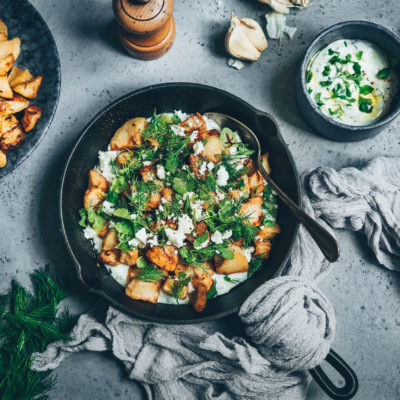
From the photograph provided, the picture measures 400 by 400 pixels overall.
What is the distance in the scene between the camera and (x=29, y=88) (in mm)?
1831

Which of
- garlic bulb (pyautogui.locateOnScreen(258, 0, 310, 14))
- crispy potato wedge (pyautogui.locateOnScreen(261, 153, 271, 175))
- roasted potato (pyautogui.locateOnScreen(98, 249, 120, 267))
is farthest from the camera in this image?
garlic bulb (pyautogui.locateOnScreen(258, 0, 310, 14))

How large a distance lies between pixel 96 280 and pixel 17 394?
710mm

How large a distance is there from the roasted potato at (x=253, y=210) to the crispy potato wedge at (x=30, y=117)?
100cm

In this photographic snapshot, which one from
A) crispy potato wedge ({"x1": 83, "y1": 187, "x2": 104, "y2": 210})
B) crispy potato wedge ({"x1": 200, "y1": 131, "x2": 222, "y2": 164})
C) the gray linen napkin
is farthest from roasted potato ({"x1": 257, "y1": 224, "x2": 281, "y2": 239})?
crispy potato wedge ({"x1": 83, "y1": 187, "x2": 104, "y2": 210})

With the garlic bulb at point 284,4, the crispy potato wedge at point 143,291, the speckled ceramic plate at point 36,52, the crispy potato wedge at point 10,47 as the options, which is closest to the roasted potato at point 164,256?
the crispy potato wedge at point 143,291

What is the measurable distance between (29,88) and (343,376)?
187 cm

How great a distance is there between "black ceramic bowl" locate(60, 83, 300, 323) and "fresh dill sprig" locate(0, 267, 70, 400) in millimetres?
319

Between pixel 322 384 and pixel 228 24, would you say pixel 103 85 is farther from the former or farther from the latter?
pixel 322 384

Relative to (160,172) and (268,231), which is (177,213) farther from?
(268,231)

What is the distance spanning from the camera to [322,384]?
1760 millimetres

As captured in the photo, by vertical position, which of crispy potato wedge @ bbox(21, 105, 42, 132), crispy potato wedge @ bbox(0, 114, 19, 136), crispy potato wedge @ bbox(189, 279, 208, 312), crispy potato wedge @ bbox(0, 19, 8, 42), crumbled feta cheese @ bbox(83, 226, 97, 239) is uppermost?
crispy potato wedge @ bbox(0, 19, 8, 42)

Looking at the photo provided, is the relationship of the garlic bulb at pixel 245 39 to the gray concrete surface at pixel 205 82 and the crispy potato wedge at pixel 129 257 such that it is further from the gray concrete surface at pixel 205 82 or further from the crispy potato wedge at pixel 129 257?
the crispy potato wedge at pixel 129 257

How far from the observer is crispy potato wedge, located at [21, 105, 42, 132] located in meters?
1.82

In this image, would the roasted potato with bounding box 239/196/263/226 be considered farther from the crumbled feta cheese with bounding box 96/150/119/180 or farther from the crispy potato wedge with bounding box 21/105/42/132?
the crispy potato wedge with bounding box 21/105/42/132
